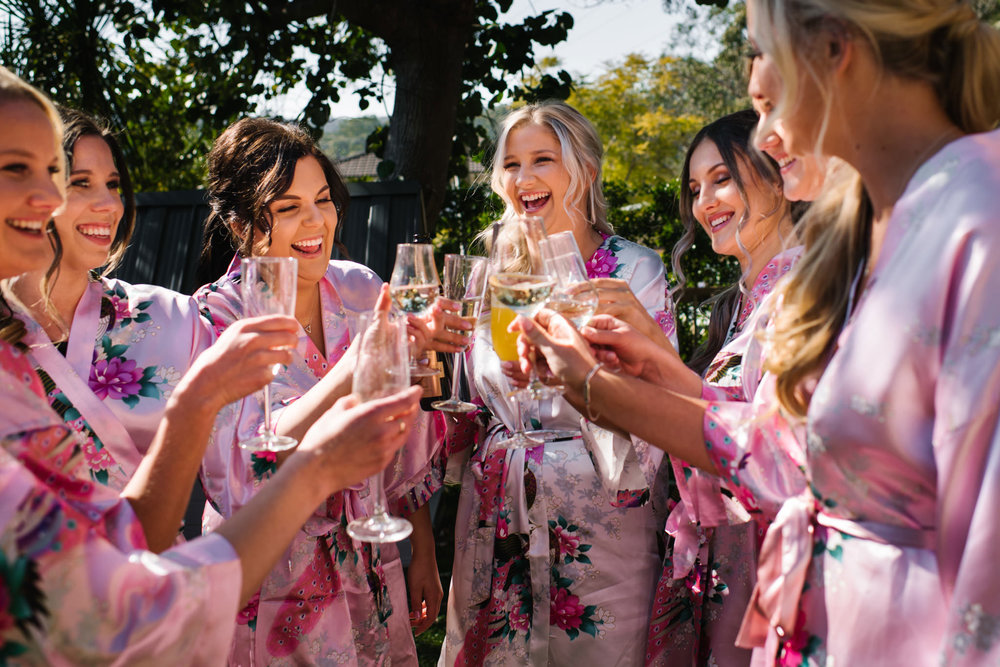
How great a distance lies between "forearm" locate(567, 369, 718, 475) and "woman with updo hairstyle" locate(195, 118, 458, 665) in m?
0.48

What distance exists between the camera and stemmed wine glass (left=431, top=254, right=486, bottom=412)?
221 centimetres

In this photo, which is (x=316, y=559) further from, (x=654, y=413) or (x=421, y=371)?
(x=654, y=413)

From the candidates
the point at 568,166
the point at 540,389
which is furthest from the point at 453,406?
the point at 568,166

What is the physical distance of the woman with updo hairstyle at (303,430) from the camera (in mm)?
2527

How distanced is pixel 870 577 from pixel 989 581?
227 millimetres

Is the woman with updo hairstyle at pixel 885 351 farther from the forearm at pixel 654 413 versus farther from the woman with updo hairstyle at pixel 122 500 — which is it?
the woman with updo hairstyle at pixel 122 500

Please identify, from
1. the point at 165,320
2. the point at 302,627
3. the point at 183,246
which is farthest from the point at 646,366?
the point at 183,246

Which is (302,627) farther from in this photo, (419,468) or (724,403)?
(724,403)

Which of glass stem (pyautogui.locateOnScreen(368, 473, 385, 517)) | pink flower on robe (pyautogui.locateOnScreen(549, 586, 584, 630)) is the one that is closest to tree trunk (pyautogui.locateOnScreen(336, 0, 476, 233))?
pink flower on robe (pyautogui.locateOnScreen(549, 586, 584, 630))

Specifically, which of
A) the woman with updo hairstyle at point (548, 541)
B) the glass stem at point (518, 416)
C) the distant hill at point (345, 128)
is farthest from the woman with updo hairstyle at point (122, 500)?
the distant hill at point (345, 128)

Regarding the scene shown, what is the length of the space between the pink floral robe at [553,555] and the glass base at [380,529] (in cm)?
110

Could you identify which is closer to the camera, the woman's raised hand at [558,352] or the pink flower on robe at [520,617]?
the woman's raised hand at [558,352]

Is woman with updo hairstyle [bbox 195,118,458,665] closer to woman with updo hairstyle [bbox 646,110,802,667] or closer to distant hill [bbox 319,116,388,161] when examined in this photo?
distant hill [bbox 319,116,388,161]

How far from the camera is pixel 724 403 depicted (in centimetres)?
196
